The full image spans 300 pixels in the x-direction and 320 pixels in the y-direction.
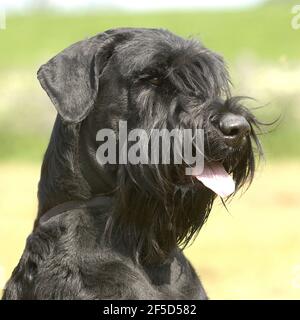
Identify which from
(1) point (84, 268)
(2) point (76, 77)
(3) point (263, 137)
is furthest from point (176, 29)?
(1) point (84, 268)

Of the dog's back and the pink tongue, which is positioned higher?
the pink tongue

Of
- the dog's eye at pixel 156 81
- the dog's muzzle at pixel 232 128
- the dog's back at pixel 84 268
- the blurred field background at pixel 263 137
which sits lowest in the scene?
the dog's back at pixel 84 268

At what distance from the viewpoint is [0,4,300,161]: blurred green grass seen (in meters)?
22.3

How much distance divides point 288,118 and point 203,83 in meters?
13.6

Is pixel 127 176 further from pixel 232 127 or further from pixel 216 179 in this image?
pixel 232 127

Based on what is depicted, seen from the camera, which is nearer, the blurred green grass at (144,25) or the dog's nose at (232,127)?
the dog's nose at (232,127)

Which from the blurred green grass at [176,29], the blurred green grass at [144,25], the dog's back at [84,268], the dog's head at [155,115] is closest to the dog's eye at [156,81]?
the dog's head at [155,115]

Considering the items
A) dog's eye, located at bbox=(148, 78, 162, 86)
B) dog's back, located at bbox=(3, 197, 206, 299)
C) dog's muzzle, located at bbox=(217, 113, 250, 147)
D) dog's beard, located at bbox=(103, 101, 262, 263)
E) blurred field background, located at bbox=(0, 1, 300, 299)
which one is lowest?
dog's back, located at bbox=(3, 197, 206, 299)

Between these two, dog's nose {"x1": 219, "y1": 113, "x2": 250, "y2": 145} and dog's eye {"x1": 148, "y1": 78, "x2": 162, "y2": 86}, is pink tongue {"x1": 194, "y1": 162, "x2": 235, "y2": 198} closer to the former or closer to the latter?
dog's nose {"x1": 219, "y1": 113, "x2": 250, "y2": 145}

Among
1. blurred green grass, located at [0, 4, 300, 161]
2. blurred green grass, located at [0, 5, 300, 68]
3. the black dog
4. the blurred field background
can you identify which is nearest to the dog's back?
the black dog

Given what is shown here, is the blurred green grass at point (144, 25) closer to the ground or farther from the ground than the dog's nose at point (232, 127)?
farther from the ground

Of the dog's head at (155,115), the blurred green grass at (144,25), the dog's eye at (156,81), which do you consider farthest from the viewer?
the blurred green grass at (144,25)

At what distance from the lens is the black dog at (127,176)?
12.6 ft

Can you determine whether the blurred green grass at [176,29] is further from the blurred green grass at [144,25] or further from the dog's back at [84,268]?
the dog's back at [84,268]
